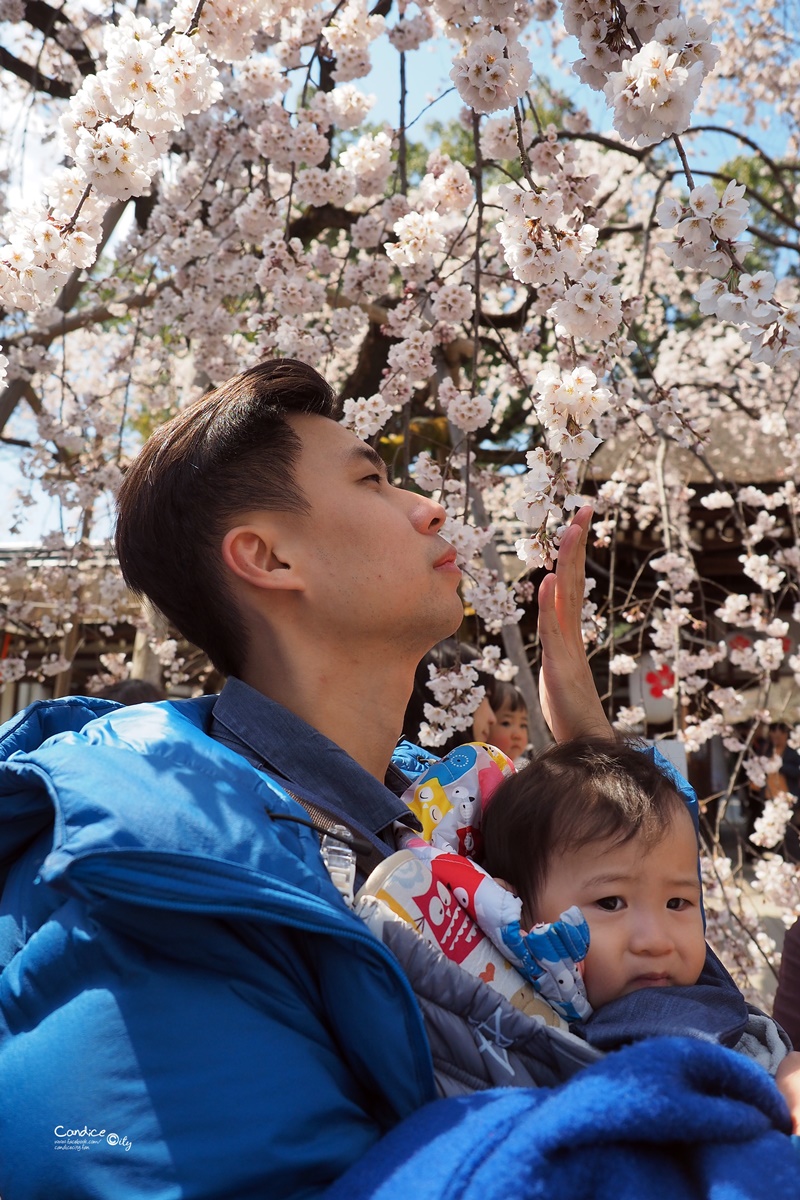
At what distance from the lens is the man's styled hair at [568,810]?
4.25 ft

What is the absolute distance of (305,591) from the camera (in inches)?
53.0

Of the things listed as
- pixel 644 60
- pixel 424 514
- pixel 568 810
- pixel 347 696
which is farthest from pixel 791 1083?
pixel 644 60

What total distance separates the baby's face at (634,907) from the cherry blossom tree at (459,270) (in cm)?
57

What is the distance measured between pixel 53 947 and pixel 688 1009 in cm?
70

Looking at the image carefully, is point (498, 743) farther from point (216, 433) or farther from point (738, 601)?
point (216, 433)

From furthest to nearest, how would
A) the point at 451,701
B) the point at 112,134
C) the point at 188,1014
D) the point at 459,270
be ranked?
the point at 459,270
the point at 451,701
the point at 112,134
the point at 188,1014

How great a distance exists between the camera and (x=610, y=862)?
126 cm

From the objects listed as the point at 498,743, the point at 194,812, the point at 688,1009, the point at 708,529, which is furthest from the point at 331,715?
the point at 708,529

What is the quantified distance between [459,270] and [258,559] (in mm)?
2056

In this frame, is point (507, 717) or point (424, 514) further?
point (507, 717)

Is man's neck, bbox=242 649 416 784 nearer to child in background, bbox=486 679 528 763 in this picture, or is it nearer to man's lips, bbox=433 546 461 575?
man's lips, bbox=433 546 461 575

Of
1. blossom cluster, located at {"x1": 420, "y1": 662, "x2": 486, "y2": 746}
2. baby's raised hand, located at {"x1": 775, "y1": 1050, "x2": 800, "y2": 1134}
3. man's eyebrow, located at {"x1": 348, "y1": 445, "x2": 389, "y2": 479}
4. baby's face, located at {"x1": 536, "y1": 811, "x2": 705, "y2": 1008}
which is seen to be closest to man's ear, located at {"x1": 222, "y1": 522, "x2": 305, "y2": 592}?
man's eyebrow, located at {"x1": 348, "y1": 445, "x2": 389, "y2": 479}

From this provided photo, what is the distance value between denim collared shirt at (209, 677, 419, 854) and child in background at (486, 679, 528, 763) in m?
2.09

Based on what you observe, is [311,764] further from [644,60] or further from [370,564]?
[644,60]
